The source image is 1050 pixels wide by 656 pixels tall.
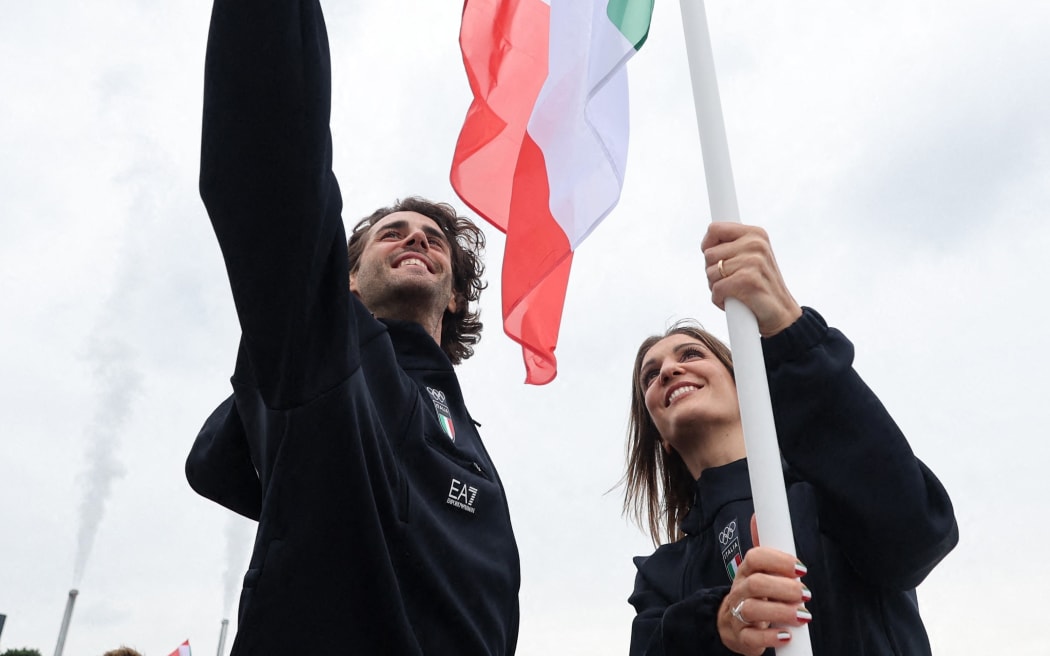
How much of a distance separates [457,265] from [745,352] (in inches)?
120

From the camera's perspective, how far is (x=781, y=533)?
7.86 feet

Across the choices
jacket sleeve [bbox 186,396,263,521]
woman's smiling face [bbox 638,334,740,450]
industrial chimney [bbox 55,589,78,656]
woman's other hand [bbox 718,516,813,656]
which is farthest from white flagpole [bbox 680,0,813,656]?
industrial chimney [bbox 55,589,78,656]

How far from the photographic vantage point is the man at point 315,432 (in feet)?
6.37

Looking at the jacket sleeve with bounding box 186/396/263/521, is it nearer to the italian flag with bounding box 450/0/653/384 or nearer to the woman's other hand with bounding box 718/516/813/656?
the italian flag with bounding box 450/0/653/384

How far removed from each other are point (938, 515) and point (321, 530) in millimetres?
1856

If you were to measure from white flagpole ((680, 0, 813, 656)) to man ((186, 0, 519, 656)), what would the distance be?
2.88 ft

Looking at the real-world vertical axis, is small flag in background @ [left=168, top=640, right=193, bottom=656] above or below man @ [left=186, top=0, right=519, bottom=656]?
above

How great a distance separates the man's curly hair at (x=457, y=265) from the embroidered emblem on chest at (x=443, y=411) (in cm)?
159

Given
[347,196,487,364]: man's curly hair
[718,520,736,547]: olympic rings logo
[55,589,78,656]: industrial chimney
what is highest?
[55,589,78,656]: industrial chimney

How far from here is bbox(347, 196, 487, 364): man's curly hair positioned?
17.1ft

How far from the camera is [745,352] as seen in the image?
2.57 metres

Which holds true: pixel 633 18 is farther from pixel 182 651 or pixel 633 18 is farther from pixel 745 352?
pixel 182 651

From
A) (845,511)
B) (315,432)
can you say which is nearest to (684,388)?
(845,511)

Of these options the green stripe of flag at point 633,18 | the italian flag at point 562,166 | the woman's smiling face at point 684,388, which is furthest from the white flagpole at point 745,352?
the woman's smiling face at point 684,388
